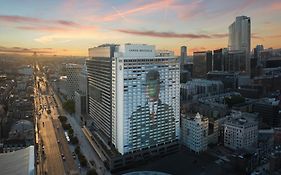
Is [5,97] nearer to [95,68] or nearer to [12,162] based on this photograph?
[95,68]

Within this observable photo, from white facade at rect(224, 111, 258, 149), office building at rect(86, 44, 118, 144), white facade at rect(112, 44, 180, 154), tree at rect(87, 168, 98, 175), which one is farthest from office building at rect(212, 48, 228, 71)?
tree at rect(87, 168, 98, 175)

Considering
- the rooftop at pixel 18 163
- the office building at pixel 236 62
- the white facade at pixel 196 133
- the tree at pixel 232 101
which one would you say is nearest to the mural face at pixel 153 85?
the white facade at pixel 196 133

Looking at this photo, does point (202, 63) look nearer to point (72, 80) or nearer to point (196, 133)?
point (72, 80)

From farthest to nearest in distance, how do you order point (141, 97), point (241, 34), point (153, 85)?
point (241, 34)
point (153, 85)
point (141, 97)

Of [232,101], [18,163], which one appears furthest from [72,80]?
[18,163]

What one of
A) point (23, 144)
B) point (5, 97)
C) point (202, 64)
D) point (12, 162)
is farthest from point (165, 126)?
point (202, 64)

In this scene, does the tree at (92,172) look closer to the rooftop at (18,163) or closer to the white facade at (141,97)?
the white facade at (141,97)

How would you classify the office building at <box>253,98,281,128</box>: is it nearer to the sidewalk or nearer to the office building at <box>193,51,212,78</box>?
the sidewalk
